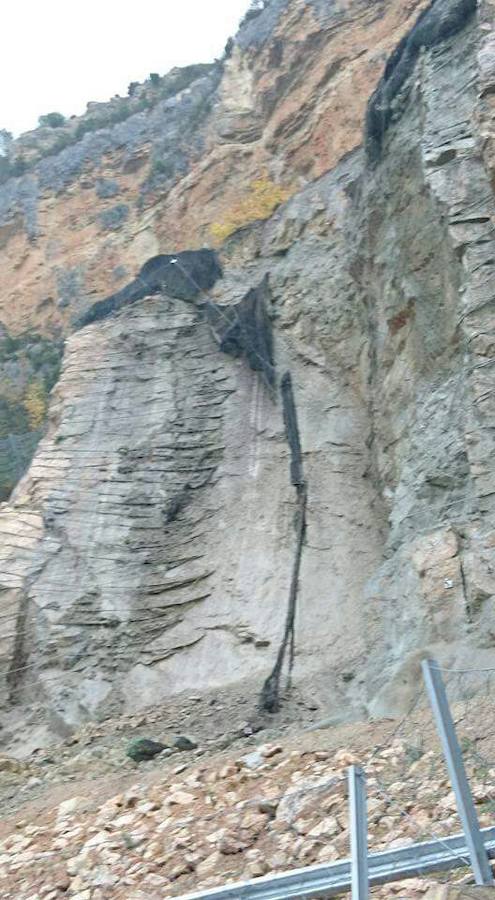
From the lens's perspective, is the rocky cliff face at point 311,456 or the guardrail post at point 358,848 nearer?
the guardrail post at point 358,848

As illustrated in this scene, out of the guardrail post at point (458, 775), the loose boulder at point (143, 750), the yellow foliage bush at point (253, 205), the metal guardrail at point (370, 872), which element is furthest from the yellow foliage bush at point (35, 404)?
the guardrail post at point (458, 775)

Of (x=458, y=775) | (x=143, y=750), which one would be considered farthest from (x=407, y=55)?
(x=458, y=775)

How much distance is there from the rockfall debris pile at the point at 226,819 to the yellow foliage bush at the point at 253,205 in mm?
14817

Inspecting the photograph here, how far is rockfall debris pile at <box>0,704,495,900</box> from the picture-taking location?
6.37m

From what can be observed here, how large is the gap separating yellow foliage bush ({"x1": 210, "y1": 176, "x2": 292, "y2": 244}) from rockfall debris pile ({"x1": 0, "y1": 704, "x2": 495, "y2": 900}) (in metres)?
14.8

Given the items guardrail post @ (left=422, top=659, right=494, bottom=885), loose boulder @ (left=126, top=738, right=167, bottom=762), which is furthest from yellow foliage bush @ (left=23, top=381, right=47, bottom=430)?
guardrail post @ (left=422, top=659, right=494, bottom=885)

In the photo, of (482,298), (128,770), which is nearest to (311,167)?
(482,298)

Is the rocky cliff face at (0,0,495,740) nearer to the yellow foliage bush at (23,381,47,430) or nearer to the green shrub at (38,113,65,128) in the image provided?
the yellow foliage bush at (23,381,47,430)

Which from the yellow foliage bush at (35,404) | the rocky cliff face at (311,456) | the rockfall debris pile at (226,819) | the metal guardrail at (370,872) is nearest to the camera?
the metal guardrail at (370,872)

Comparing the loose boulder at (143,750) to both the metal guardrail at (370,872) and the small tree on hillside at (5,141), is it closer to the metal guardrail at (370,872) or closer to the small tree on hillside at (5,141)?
the metal guardrail at (370,872)

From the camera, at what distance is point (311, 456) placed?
49.2 feet

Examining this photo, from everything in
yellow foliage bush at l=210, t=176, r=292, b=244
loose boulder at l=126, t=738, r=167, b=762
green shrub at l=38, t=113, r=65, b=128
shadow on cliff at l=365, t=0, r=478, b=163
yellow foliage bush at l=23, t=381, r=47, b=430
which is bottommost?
loose boulder at l=126, t=738, r=167, b=762

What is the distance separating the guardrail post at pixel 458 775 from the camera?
3576 millimetres

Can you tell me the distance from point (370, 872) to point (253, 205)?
820 inches
